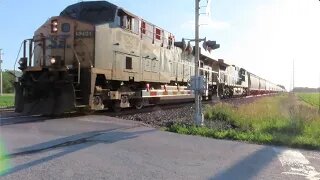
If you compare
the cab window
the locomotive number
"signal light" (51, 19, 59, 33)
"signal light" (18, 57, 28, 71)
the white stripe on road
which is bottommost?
the white stripe on road

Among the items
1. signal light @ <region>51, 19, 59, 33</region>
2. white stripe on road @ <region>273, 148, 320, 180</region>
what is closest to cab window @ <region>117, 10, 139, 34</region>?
signal light @ <region>51, 19, 59, 33</region>

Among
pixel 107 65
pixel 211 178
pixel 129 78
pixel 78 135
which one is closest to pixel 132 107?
pixel 129 78

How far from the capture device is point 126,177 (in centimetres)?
666

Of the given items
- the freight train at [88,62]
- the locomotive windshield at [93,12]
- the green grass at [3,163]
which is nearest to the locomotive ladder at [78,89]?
the freight train at [88,62]

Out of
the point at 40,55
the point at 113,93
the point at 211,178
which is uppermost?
the point at 40,55

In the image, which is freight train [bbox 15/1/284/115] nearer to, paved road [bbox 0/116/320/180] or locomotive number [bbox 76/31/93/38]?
locomotive number [bbox 76/31/93/38]

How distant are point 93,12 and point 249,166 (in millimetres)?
10599

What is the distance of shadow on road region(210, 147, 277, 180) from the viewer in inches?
278

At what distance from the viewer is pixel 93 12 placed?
16.7 meters

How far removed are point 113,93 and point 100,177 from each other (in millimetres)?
10005

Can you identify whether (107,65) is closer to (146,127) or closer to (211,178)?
(146,127)

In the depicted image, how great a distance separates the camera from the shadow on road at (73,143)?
25.1ft

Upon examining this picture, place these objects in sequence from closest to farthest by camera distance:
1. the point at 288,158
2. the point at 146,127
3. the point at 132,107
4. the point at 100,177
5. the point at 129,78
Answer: the point at 100,177
the point at 288,158
the point at 146,127
the point at 129,78
the point at 132,107

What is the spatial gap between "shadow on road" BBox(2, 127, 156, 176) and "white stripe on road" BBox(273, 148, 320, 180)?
356 centimetres
